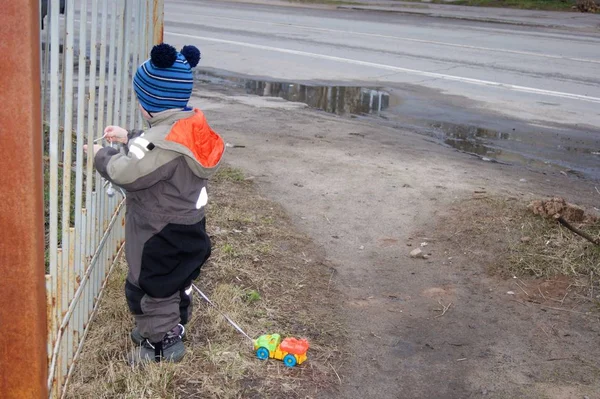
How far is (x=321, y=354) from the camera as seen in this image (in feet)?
12.1

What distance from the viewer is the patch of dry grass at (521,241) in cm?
478

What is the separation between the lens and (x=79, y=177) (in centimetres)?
315

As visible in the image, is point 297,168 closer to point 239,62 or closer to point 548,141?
point 548,141

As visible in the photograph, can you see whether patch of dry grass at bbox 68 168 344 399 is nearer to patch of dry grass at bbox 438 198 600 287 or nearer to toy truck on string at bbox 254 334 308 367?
toy truck on string at bbox 254 334 308 367

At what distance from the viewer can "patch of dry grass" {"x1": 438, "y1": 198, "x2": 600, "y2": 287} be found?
478cm

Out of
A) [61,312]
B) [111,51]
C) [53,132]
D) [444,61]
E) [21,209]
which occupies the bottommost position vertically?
[444,61]

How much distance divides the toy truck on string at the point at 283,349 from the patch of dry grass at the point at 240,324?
0.03 metres

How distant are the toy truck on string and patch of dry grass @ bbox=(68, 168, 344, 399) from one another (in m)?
0.03

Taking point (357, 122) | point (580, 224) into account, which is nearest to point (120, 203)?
point (580, 224)

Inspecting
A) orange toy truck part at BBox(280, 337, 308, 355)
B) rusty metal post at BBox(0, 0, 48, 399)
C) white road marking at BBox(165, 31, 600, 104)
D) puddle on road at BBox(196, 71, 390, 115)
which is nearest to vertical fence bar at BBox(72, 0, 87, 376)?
rusty metal post at BBox(0, 0, 48, 399)

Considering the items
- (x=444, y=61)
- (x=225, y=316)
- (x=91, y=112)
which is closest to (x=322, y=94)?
(x=444, y=61)

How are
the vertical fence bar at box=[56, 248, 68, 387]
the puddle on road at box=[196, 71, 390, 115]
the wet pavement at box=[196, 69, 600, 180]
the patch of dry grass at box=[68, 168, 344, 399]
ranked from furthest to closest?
1. the puddle on road at box=[196, 71, 390, 115]
2. the wet pavement at box=[196, 69, 600, 180]
3. the patch of dry grass at box=[68, 168, 344, 399]
4. the vertical fence bar at box=[56, 248, 68, 387]

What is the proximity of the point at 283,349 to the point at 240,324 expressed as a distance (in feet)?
1.26

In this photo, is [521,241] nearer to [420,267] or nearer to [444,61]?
[420,267]
